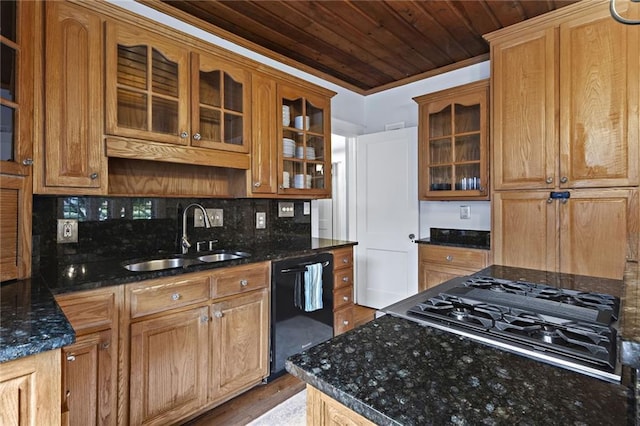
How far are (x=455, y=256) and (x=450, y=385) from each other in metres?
2.34

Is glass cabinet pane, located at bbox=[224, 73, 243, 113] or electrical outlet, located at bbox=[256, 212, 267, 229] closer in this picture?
glass cabinet pane, located at bbox=[224, 73, 243, 113]

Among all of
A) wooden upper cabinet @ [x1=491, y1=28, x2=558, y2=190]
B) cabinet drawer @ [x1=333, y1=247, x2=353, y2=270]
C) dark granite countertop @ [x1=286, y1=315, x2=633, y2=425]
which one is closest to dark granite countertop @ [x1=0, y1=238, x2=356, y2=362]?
cabinet drawer @ [x1=333, y1=247, x2=353, y2=270]

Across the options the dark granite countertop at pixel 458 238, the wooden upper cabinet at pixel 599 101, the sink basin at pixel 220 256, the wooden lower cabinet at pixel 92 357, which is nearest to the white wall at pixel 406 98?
the wooden upper cabinet at pixel 599 101

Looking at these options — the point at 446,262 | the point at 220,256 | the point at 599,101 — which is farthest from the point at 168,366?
the point at 599,101

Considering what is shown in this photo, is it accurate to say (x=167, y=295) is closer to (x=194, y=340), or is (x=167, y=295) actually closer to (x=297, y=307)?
(x=194, y=340)

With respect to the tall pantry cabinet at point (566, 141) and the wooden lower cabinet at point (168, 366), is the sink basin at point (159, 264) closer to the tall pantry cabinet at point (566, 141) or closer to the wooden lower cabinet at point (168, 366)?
the wooden lower cabinet at point (168, 366)

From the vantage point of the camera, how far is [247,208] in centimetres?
269

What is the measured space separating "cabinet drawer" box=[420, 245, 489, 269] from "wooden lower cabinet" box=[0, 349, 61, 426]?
2670 mm

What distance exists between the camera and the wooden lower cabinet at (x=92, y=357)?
1356 mm

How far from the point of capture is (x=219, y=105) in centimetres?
223

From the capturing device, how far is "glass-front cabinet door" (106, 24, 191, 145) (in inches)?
68.8

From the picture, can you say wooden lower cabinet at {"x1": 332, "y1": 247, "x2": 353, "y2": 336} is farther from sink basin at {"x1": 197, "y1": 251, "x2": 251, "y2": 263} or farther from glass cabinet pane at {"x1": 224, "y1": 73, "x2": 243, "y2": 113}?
glass cabinet pane at {"x1": 224, "y1": 73, "x2": 243, "y2": 113}

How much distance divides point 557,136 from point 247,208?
230 cm

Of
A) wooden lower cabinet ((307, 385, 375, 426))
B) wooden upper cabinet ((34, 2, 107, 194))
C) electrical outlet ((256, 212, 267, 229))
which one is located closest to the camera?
wooden lower cabinet ((307, 385, 375, 426))
